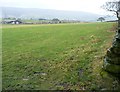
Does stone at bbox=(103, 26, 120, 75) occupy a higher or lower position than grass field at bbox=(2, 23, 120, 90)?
higher

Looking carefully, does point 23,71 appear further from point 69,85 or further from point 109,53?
point 109,53

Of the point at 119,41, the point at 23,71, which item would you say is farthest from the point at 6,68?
the point at 119,41

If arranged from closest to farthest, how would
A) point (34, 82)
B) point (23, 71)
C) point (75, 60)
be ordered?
point (34, 82) < point (23, 71) < point (75, 60)

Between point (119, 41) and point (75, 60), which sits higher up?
point (119, 41)

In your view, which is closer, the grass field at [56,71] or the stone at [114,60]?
the stone at [114,60]

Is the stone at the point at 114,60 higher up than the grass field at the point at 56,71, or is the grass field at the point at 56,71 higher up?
the stone at the point at 114,60

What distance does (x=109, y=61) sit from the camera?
13281 mm

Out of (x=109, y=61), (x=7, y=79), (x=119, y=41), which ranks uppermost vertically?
(x=119, y=41)

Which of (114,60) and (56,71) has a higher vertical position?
(114,60)

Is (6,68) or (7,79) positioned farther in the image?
(6,68)

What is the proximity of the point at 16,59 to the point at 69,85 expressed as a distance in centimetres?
828

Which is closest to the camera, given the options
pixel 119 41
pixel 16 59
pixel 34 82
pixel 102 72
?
pixel 119 41

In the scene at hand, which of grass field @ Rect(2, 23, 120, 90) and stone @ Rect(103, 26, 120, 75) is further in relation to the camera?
grass field @ Rect(2, 23, 120, 90)

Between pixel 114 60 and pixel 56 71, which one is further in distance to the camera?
pixel 56 71
